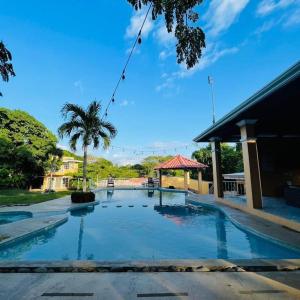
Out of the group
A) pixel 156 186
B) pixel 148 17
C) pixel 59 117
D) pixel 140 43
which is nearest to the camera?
pixel 148 17

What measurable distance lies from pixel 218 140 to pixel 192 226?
5.79 m

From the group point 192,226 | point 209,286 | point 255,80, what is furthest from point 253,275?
point 255,80

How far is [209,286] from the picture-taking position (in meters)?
3.06

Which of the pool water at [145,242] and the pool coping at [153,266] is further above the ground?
the pool coping at [153,266]

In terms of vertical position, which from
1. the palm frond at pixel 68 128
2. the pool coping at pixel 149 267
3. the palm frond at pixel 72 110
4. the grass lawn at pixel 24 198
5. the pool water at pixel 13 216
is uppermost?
the palm frond at pixel 72 110

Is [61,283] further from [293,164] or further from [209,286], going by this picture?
[293,164]

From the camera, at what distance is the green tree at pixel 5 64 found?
4246 mm

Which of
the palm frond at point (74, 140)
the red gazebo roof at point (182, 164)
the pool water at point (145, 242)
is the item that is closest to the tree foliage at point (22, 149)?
the palm frond at point (74, 140)

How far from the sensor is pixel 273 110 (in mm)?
7406

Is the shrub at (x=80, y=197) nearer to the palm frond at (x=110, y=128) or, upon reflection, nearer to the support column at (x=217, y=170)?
the palm frond at (x=110, y=128)

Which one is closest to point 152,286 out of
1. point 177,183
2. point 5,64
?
point 5,64

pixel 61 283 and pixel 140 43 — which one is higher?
pixel 140 43

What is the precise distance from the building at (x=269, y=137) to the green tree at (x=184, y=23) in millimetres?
2107

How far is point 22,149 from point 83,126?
40.6 ft
